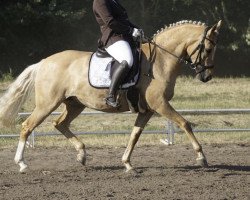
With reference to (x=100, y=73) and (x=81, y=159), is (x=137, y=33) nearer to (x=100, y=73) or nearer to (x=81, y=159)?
(x=100, y=73)

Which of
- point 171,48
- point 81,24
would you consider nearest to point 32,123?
point 171,48

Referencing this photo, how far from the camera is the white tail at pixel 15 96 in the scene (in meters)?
11.4

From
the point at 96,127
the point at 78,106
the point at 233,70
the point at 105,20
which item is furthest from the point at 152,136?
the point at 233,70

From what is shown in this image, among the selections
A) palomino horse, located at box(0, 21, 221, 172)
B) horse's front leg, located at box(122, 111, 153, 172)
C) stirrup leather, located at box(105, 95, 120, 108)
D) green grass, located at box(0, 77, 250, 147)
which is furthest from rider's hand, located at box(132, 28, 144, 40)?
green grass, located at box(0, 77, 250, 147)

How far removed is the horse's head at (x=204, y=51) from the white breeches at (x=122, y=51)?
3.36 ft

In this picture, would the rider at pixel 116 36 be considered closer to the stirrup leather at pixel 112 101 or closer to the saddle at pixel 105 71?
the stirrup leather at pixel 112 101

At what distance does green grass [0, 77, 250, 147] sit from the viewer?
50.5 ft

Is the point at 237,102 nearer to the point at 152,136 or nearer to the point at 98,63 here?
the point at 152,136

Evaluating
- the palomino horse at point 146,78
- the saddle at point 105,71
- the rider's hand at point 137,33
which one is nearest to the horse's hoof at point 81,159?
the palomino horse at point 146,78

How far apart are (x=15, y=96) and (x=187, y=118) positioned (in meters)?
8.21

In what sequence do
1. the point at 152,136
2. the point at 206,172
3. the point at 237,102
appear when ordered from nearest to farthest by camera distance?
the point at 206,172 < the point at 152,136 < the point at 237,102

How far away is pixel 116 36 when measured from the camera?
34.6ft

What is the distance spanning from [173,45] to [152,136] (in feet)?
18.5

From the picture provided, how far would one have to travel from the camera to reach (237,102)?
22.2 m
